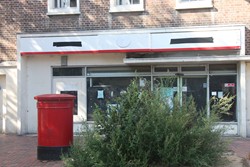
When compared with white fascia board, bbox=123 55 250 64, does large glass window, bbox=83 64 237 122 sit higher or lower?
lower

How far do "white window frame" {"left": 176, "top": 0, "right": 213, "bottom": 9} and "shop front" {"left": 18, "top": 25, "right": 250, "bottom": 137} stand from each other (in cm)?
79

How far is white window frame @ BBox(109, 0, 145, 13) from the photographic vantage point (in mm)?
13680

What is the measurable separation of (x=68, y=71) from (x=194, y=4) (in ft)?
17.0

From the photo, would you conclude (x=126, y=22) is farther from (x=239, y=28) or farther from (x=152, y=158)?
(x=152, y=158)

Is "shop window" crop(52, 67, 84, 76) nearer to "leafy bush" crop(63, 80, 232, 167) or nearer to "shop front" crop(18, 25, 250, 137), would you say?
"shop front" crop(18, 25, 250, 137)

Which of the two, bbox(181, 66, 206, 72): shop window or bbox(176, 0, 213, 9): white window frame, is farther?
bbox(181, 66, 206, 72): shop window

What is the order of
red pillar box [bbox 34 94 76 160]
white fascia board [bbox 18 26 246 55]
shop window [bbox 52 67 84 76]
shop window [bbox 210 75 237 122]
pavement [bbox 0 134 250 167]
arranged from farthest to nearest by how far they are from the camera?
1. shop window [bbox 52 67 84 76]
2. shop window [bbox 210 75 237 122]
3. white fascia board [bbox 18 26 246 55]
4. red pillar box [bbox 34 94 76 160]
5. pavement [bbox 0 134 250 167]

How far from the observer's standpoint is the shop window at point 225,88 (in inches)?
523

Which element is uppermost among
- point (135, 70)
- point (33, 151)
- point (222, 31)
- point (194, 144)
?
point (222, 31)

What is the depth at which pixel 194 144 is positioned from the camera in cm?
705

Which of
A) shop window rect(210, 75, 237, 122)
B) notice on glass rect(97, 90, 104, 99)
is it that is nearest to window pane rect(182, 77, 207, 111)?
shop window rect(210, 75, 237, 122)

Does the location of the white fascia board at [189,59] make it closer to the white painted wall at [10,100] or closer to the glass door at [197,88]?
the glass door at [197,88]

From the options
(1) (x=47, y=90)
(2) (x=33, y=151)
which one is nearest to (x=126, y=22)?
(1) (x=47, y=90)

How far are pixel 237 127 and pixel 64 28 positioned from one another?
7.11 metres
